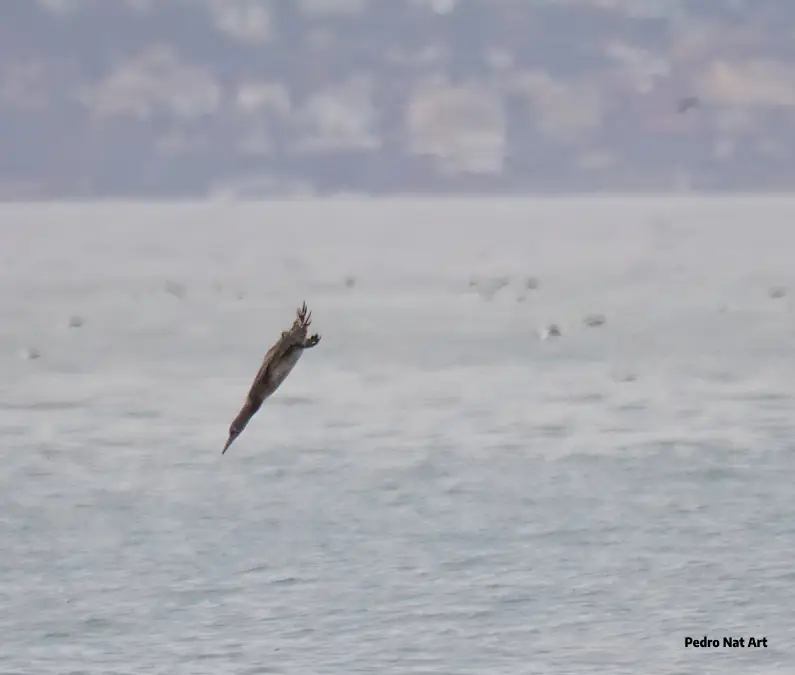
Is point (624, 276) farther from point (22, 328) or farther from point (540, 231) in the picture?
point (540, 231)

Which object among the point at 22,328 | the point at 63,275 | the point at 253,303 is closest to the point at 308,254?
the point at 63,275

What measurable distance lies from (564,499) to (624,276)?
6062 centimetres

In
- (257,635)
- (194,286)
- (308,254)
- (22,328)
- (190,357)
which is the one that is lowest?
(257,635)

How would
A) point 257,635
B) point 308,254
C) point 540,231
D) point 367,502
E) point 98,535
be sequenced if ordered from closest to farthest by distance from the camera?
point 257,635 → point 98,535 → point 367,502 → point 308,254 → point 540,231

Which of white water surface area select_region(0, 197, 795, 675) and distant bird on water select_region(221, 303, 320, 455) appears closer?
distant bird on water select_region(221, 303, 320, 455)

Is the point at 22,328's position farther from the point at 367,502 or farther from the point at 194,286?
the point at 367,502

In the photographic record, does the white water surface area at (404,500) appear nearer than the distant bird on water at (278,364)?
No

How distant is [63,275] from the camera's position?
3430 inches

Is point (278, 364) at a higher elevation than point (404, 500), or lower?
lower

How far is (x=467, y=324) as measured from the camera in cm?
4866

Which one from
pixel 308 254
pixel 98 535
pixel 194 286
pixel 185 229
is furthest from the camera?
pixel 185 229

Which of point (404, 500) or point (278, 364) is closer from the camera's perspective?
point (278, 364)

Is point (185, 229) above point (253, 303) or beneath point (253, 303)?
above

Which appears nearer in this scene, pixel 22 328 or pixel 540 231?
pixel 22 328
